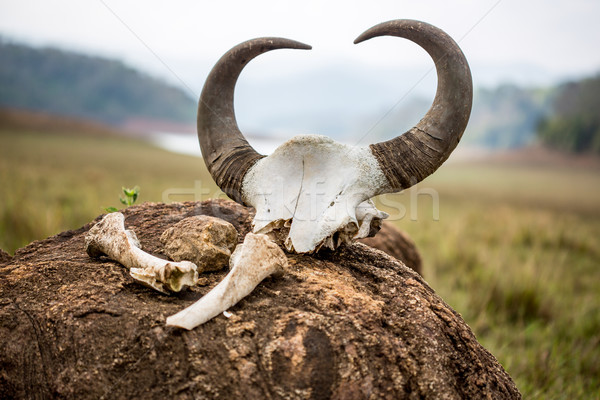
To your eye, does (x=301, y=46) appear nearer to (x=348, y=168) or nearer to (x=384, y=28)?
(x=384, y=28)

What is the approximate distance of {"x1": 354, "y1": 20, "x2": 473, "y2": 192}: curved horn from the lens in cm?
243

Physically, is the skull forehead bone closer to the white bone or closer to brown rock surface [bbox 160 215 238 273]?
the white bone

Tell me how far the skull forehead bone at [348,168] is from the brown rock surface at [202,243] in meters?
0.22

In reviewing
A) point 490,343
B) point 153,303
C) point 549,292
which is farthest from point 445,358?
point 549,292

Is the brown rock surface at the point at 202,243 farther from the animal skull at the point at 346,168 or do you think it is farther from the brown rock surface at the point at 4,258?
the brown rock surface at the point at 4,258

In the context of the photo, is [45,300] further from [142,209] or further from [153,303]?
[142,209]

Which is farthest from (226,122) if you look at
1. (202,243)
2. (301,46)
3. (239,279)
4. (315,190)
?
(239,279)

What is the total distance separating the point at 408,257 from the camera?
4.27 metres

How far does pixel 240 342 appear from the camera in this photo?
1816 mm

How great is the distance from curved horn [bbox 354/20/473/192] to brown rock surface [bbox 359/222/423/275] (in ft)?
4.60

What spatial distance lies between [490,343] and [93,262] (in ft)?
14.3

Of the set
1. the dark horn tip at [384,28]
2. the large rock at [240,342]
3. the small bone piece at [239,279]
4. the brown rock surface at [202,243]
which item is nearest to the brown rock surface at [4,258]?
the large rock at [240,342]

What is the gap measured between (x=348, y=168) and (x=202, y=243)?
99cm

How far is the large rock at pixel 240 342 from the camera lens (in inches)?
68.6
